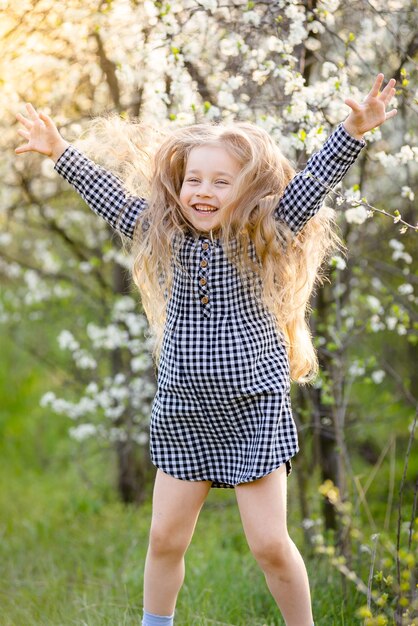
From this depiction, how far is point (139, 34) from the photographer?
3268 millimetres

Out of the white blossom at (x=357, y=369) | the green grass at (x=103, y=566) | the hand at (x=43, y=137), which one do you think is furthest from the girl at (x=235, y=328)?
the white blossom at (x=357, y=369)

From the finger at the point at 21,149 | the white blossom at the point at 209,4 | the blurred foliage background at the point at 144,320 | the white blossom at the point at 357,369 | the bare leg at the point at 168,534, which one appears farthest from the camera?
the white blossom at the point at 357,369

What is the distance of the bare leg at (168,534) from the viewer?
2.36 metres

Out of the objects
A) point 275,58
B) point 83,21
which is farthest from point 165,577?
point 83,21

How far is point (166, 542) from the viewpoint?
2.38 metres

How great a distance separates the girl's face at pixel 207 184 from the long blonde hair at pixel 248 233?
0.09ft

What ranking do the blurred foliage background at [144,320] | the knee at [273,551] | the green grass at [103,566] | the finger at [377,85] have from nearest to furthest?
the finger at [377,85], the knee at [273,551], the blurred foliage background at [144,320], the green grass at [103,566]

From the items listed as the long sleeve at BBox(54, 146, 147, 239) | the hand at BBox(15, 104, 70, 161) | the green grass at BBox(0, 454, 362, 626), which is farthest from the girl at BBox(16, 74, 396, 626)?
the green grass at BBox(0, 454, 362, 626)

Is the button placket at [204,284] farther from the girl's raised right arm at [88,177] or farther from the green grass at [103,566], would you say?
the green grass at [103,566]

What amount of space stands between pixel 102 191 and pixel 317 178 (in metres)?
0.71

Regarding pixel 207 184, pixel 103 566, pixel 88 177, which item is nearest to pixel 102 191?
pixel 88 177

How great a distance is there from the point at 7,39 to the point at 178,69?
750mm

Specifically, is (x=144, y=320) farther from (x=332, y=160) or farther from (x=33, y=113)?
(x=332, y=160)

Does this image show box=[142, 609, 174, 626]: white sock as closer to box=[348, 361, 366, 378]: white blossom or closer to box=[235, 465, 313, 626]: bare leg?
box=[235, 465, 313, 626]: bare leg
